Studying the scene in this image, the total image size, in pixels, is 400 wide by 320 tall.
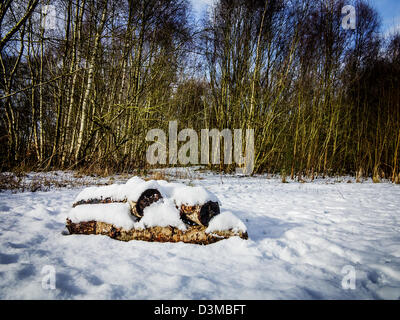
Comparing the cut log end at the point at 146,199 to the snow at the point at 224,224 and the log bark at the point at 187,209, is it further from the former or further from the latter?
the snow at the point at 224,224

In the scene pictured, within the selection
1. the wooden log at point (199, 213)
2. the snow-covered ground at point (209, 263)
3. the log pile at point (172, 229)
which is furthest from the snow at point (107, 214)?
the wooden log at point (199, 213)

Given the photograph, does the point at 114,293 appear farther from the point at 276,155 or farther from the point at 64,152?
the point at 276,155

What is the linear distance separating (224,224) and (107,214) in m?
1.04

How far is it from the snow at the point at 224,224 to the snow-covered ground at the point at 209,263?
3.9 inches

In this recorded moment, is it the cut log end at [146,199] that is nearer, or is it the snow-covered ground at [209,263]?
the snow-covered ground at [209,263]

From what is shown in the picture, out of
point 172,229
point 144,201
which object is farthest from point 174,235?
point 144,201

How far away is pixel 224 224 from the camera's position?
1.64 m

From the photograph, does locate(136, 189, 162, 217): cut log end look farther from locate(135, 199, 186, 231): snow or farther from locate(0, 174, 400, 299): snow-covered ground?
locate(0, 174, 400, 299): snow-covered ground

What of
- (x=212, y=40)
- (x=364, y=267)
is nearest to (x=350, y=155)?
(x=212, y=40)

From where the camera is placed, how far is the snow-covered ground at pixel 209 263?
1001 millimetres

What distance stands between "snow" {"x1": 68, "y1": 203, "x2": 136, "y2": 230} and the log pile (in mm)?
31

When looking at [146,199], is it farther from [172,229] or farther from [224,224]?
[224,224]

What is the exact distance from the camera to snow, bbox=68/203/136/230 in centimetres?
165

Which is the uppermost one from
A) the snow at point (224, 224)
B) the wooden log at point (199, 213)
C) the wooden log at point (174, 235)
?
the wooden log at point (199, 213)
